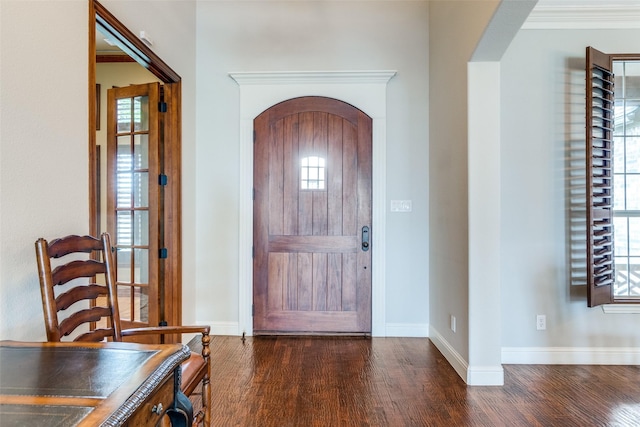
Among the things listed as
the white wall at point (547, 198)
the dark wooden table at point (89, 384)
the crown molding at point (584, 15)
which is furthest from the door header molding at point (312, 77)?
the dark wooden table at point (89, 384)

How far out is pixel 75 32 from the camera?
64.0 inches

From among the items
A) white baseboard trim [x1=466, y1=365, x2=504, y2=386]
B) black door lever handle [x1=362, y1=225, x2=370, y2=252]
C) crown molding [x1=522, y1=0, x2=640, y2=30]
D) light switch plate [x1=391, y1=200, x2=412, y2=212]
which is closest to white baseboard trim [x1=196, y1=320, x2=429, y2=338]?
black door lever handle [x1=362, y1=225, x2=370, y2=252]

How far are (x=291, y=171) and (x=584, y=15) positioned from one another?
2733 mm

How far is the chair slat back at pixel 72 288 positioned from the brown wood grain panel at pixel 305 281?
1773mm

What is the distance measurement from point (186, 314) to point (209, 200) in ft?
3.57

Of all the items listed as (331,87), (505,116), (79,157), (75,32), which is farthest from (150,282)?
(505,116)

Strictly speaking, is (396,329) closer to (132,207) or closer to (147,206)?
(147,206)

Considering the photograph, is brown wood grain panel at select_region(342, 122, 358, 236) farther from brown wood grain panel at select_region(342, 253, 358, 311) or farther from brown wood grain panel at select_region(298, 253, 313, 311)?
brown wood grain panel at select_region(298, 253, 313, 311)

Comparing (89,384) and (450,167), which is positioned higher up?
(450,167)

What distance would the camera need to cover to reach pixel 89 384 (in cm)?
80

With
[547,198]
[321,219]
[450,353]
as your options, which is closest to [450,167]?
[547,198]

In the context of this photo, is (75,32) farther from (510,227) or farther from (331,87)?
(510,227)

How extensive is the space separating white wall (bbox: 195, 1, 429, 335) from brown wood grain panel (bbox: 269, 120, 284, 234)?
1.16ft

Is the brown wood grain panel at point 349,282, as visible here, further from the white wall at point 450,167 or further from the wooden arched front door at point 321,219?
the white wall at point 450,167
